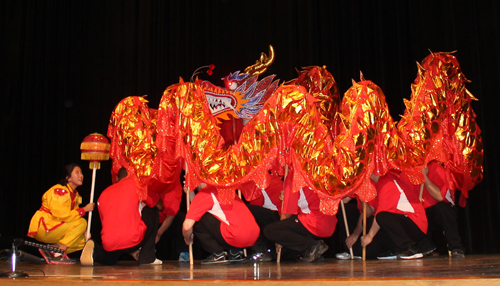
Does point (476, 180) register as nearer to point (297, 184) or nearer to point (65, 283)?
point (297, 184)

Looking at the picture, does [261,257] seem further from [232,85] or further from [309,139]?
[232,85]

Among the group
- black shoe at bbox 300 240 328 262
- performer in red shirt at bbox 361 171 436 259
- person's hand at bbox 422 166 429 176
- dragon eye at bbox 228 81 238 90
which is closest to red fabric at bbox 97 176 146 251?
dragon eye at bbox 228 81 238 90

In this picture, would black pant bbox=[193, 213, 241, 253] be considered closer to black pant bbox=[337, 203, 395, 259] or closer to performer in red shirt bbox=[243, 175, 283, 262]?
performer in red shirt bbox=[243, 175, 283, 262]

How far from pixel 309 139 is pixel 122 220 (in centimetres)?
151

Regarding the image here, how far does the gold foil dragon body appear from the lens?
10.5ft

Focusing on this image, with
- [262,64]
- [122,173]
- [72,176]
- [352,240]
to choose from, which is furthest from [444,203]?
[72,176]

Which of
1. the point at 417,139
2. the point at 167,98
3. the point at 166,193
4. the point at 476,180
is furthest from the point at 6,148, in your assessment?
the point at 476,180

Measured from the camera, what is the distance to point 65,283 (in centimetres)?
227

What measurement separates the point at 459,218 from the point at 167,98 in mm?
2871

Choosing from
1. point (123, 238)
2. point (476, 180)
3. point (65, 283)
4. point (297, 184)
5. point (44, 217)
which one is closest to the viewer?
point (65, 283)

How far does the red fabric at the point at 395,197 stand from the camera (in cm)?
351

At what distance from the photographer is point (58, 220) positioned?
4242mm

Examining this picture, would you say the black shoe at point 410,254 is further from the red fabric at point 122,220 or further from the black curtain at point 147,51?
the red fabric at point 122,220

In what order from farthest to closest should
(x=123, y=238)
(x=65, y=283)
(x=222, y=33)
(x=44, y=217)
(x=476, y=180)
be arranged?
(x=222, y=33), (x=44, y=217), (x=476, y=180), (x=123, y=238), (x=65, y=283)
